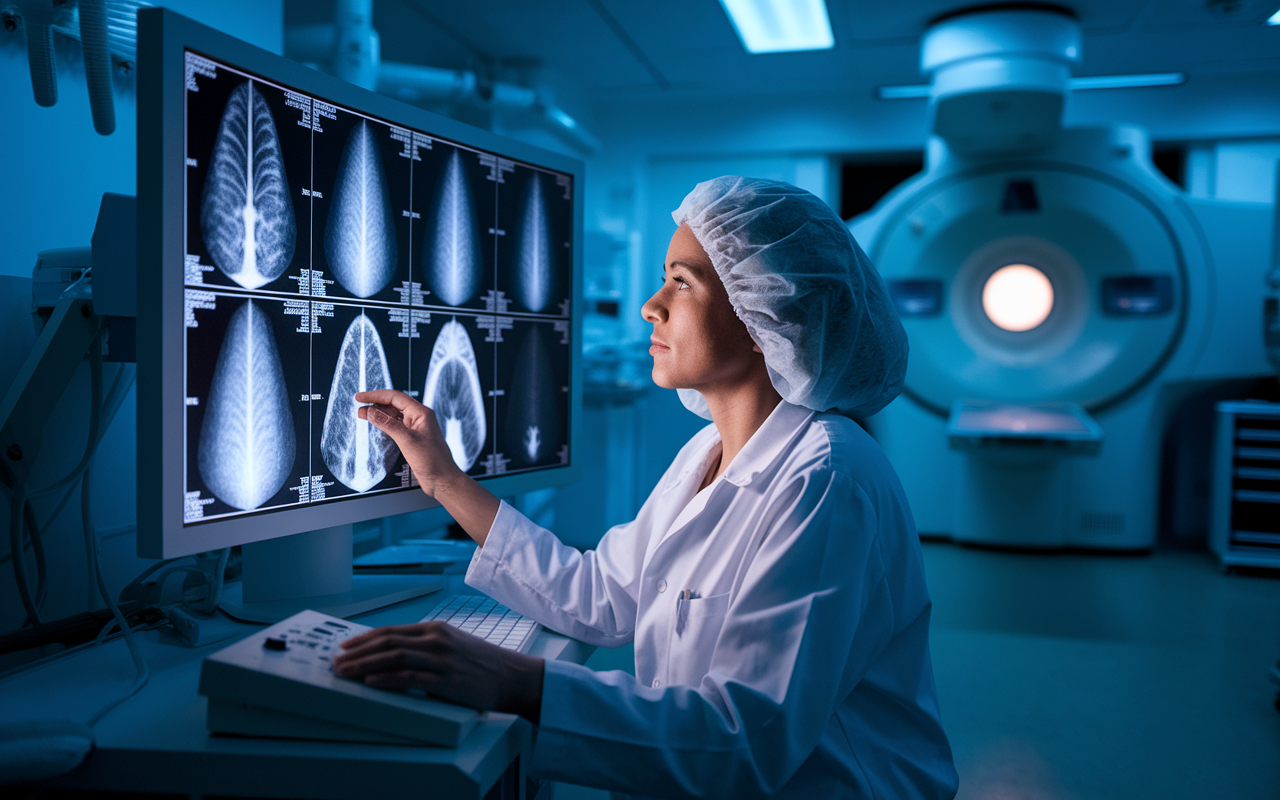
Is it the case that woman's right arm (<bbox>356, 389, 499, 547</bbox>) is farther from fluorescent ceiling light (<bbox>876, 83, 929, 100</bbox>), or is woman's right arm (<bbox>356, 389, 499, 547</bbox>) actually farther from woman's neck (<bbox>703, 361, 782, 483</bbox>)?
fluorescent ceiling light (<bbox>876, 83, 929, 100</bbox>)

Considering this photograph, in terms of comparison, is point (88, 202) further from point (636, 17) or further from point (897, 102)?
point (897, 102)

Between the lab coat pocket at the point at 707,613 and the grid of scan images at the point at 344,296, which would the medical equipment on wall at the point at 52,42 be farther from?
the lab coat pocket at the point at 707,613

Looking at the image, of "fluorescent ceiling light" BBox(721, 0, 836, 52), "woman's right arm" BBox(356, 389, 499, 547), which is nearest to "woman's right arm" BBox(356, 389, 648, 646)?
"woman's right arm" BBox(356, 389, 499, 547)

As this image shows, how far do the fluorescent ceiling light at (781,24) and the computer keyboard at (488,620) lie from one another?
8.09 ft

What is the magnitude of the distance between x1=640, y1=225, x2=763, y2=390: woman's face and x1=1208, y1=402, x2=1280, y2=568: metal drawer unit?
10.0ft

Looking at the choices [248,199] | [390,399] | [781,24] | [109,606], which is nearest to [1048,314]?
[781,24]

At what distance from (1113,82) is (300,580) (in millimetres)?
4031

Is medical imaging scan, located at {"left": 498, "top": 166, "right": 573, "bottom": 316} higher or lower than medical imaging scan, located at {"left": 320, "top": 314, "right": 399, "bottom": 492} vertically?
higher

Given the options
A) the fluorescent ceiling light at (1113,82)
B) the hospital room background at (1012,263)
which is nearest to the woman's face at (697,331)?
the hospital room background at (1012,263)

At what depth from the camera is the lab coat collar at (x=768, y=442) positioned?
0.97m

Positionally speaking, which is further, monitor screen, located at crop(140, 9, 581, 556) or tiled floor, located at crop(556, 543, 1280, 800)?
tiled floor, located at crop(556, 543, 1280, 800)

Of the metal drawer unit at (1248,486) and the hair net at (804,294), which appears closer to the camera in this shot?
the hair net at (804,294)

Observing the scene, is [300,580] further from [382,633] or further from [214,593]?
[382,633]

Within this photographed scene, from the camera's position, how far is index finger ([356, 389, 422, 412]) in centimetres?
100
